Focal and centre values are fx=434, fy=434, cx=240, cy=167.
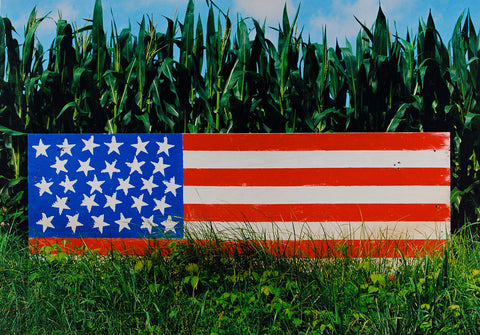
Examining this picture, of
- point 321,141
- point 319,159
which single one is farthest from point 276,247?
point 321,141

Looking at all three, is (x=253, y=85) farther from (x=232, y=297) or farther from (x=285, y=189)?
(x=232, y=297)

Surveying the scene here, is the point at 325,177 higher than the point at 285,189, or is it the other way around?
the point at 325,177

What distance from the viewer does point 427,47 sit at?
162 inches

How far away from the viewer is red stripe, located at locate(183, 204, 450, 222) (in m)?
3.57

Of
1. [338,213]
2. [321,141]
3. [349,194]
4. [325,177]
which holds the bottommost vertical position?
[338,213]

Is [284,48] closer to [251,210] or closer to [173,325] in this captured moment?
[251,210]

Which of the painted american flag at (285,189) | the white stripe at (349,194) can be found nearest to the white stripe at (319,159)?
the painted american flag at (285,189)

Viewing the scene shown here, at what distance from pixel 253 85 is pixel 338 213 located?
140 cm

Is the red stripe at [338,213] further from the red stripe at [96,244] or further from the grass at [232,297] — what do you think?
the red stripe at [96,244]

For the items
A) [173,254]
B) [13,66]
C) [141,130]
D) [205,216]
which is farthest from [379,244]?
[13,66]

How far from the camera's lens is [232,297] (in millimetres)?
2641

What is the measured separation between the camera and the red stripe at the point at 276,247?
Result: 3.38 metres

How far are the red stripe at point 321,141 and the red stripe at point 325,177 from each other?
182 mm

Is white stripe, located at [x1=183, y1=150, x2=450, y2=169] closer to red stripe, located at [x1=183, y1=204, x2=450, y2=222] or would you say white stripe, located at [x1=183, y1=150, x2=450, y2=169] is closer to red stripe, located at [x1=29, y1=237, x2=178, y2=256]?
red stripe, located at [x1=183, y1=204, x2=450, y2=222]
